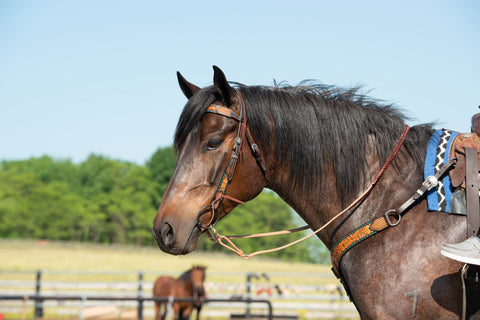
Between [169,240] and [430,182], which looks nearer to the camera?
[430,182]

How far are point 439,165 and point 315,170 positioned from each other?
0.66 m

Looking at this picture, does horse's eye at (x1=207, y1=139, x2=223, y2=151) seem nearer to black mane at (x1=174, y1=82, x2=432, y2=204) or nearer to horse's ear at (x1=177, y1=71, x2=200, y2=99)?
black mane at (x1=174, y1=82, x2=432, y2=204)

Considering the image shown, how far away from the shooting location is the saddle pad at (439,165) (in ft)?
7.02

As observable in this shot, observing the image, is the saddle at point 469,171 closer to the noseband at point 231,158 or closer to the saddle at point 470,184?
the saddle at point 470,184

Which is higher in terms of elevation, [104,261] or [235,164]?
[235,164]

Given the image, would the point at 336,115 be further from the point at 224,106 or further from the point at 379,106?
the point at 224,106

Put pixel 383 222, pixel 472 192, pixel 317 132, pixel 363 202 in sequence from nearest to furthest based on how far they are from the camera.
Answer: pixel 472 192 → pixel 383 222 → pixel 363 202 → pixel 317 132

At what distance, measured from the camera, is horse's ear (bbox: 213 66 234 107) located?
2416mm

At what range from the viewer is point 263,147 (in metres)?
2.51

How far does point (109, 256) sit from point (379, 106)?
41.1 m

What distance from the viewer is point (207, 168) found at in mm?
2383

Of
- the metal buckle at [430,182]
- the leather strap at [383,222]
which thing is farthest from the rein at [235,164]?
the metal buckle at [430,182]

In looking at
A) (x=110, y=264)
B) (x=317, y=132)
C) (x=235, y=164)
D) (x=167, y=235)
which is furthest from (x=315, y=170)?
(x=110, y=264)

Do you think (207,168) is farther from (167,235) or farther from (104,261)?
(104,261)
